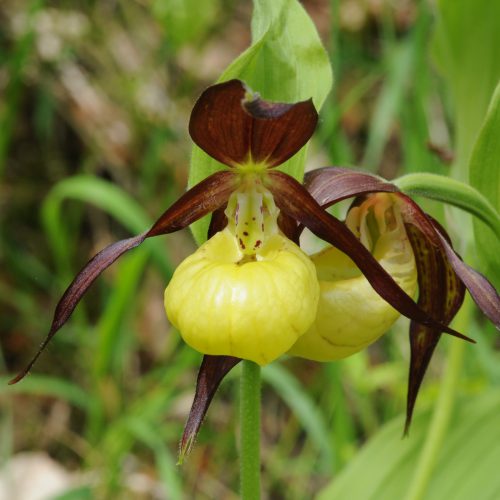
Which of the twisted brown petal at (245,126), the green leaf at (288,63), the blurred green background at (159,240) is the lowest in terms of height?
the blurred green background at (159,240)

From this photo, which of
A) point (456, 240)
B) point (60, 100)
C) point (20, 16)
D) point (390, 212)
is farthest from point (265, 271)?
point (20, 16)

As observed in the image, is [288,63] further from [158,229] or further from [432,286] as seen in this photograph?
[432,286]

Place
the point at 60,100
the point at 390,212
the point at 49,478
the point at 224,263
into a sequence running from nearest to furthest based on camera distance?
the point at 224,263
the point at 390,212
the point at 49,478
the point at 60,100

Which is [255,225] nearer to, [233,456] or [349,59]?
[233,456]

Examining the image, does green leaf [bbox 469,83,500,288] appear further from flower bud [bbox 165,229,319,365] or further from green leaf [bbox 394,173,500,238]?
flower bud [bbox 165,229,319,365]

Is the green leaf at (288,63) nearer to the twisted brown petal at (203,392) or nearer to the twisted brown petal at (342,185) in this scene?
the twisted brown petal at (342,185)

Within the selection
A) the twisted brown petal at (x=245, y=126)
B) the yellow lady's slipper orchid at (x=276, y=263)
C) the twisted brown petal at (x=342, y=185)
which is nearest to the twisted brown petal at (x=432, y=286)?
the yellow lady's slipper orchid at (x=276, y=263)
